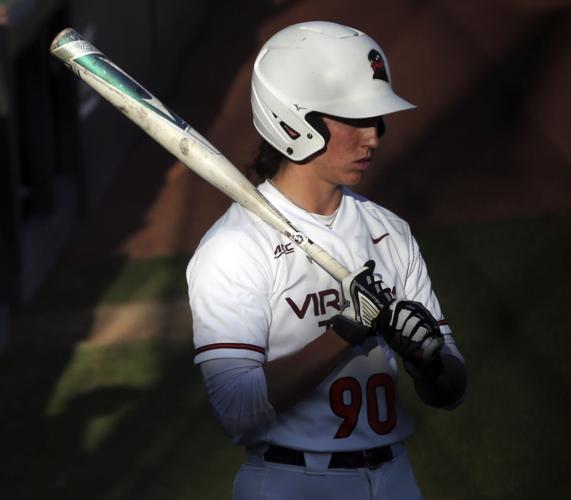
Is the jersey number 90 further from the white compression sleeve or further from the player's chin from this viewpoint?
the player's chin

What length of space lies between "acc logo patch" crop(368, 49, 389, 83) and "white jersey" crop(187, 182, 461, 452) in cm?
39

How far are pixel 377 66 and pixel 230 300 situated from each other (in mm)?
848

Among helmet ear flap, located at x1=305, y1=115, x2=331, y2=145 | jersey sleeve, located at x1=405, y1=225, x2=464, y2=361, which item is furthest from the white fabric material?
helmet ear flap, located at x1=305, y1=115, x2=331, y2=145

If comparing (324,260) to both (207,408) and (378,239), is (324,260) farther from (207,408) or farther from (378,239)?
(207,408)

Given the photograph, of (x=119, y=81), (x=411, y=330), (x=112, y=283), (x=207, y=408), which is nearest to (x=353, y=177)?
(x=411, y=330)

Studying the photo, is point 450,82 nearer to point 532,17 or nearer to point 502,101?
point 502,101

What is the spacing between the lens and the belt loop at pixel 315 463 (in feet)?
11.8

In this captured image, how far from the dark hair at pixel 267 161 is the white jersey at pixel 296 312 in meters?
0.08

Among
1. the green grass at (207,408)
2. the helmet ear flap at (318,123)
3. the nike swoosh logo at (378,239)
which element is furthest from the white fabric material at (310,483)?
the green grass at (207,408)

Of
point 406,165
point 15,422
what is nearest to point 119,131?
point 406,165

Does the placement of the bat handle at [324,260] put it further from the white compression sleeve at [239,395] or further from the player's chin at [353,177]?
the white compression sleeve at [239,395]

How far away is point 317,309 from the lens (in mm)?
3619

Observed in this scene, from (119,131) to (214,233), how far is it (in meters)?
8.89

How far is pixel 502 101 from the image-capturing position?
508 inches
